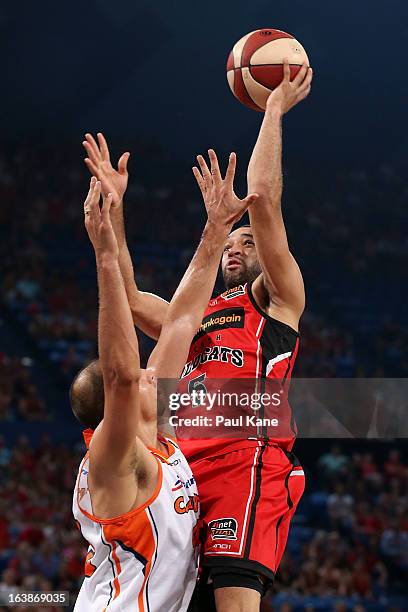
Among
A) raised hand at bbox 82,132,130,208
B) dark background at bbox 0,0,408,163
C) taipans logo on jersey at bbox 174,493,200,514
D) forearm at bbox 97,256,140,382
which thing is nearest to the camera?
forearm at bbox 97,256,140,382

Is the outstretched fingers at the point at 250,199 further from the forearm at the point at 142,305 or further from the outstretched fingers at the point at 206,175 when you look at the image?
the forearm at the point at 142,305

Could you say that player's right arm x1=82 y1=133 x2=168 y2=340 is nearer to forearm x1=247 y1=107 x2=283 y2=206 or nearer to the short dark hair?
forearm x1=247 y1=107 x2=283 y2=206

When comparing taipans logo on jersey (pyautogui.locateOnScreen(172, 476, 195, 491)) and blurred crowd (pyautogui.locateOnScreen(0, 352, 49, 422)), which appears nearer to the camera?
taipans logo on jersey (pyautogui.locateOnScreen(172, 476, 195, 491))

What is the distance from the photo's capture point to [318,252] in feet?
60.7

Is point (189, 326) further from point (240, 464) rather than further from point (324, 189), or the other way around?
point (324, 189)

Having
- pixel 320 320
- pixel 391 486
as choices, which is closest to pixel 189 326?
pixel 391 486

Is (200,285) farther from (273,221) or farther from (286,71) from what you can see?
(286,71)

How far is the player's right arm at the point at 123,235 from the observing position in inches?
151

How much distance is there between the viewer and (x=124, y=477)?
3.10 m

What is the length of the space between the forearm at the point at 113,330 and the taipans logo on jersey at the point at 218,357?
130cm

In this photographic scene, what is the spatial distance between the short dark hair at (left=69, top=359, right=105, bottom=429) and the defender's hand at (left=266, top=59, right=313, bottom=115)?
179 cm

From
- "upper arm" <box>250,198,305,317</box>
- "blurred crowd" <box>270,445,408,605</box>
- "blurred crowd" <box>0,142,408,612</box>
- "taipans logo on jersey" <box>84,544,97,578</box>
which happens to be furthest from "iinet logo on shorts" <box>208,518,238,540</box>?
"blurred crowd" <box>270,445,408,605</box>

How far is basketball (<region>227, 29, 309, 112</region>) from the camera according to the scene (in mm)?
4539

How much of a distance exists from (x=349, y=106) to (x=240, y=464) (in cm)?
1788
